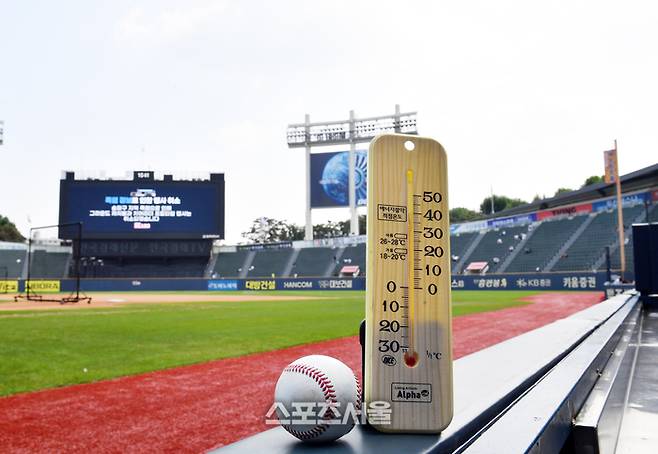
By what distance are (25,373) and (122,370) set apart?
1.07 meters

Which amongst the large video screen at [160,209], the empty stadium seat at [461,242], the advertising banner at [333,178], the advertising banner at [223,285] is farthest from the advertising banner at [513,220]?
the large video screen at [160,209]

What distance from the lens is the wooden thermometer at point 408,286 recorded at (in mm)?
1503

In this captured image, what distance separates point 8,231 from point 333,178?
55965 millimetres

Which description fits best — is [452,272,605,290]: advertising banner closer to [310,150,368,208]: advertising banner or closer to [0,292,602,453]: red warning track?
[310,150,368,208]: advertising banner

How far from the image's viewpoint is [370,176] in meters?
1.58

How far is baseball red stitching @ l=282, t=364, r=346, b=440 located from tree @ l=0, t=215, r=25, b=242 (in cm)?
8612

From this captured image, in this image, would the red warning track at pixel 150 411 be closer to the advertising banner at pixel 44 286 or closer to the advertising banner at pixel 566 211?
the advertising banner at pixel 44 286

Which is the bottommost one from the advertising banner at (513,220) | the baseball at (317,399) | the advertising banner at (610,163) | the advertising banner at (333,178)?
the baseball at (317,399)

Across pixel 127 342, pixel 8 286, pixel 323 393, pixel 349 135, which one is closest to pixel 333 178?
pixel 349 135

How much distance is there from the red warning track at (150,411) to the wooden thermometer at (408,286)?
222 centimetres

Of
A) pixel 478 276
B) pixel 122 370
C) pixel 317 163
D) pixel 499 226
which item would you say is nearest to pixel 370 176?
pixel 122 370

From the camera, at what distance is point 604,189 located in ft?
118

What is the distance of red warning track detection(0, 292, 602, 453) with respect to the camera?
341 cm

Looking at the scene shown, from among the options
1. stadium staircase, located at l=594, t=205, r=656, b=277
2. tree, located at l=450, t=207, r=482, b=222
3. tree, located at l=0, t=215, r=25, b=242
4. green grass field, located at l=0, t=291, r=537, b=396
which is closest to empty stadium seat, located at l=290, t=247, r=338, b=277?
stadium staircase, located at l=594, t=205, r=656, b=277
